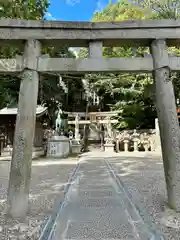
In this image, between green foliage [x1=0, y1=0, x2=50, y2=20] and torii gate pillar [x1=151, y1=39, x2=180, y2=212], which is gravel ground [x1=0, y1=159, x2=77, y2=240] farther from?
green foliage [x1=0, y1=0, x2=50, y2=20]

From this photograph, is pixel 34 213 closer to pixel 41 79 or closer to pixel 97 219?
pixel 97 219

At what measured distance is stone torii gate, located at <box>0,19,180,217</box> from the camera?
9.86 feet

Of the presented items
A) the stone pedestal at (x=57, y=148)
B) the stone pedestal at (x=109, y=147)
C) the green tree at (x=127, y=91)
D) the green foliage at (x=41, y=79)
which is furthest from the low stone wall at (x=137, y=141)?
the green foliage at (x=41, y=79)

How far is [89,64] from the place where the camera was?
3.22m

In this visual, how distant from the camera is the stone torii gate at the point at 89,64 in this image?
3.01 metres

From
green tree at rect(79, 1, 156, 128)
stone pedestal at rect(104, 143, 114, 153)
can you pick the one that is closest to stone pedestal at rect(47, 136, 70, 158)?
stone pedestal at rect(104, 143, 114, 153)

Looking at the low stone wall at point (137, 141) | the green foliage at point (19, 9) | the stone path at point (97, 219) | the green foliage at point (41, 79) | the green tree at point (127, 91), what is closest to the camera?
the stone path at point (97, 219)

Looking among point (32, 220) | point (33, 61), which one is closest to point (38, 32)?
point (33, 61)

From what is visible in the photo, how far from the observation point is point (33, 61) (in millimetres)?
3152

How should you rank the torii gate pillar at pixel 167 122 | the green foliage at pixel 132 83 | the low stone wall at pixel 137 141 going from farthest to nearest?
the low stone wall at pixel 137 141 < the green foliage at pixel 132 83 < the torii gate pillar at pixel 167 122

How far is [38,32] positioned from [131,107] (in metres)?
14.3

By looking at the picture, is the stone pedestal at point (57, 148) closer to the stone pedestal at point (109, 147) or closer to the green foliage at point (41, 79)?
the green foliage at point (41, 79)

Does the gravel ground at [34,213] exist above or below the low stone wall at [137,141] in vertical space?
below

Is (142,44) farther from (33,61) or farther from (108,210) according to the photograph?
(108,210)
